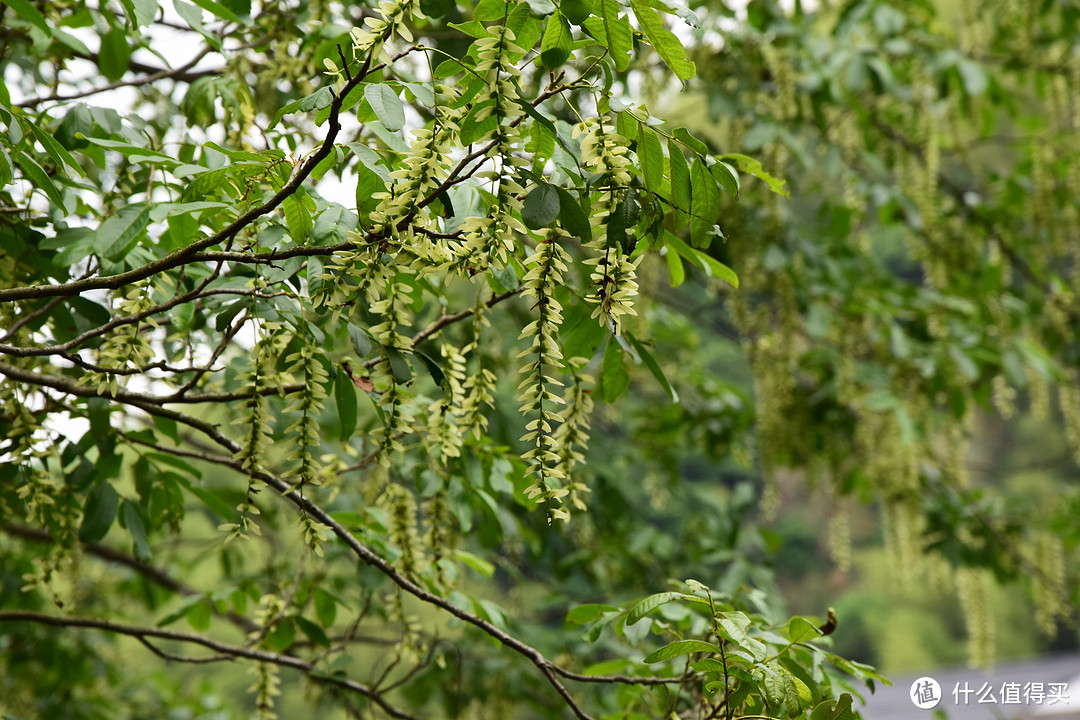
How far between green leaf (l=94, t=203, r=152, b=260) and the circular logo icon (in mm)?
1357

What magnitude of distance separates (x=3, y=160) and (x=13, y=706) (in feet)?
8.67

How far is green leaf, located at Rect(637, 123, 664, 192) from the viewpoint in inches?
26.8

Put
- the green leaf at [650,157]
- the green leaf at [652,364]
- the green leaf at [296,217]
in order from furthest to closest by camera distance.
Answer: the green leaf at [652,364], the green leaf at [296,217], the green leaf at [650,157]

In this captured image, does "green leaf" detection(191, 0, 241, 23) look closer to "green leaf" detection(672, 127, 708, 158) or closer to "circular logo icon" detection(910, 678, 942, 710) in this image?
"green leaf" detection(672, 127, 708, 158)

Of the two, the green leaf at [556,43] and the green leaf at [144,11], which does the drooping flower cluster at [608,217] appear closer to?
the green leaf at [556,43]

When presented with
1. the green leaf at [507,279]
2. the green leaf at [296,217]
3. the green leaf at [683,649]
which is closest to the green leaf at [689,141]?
the green leaf at [507,279]

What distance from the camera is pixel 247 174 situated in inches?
29.5

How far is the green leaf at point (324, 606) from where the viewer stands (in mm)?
1263

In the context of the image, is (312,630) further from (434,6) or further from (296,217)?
(434,6)

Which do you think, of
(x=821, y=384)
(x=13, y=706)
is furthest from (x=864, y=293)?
(x=13, y=706)

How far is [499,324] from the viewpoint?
8.32 ft

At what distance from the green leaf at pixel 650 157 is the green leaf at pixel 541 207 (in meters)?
0.09

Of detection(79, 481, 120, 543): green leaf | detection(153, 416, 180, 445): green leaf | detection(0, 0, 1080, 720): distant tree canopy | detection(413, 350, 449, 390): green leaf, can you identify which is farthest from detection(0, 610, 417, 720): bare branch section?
detection(413, 350, 449, 390): green leaf

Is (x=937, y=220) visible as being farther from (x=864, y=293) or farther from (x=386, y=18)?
(x=386, y=18)
